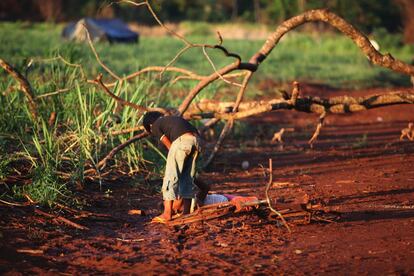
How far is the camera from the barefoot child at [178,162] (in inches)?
212

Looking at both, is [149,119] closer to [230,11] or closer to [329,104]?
[329,104]

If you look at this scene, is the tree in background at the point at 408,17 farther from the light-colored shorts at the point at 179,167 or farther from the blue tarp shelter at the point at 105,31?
the light-colored shorts at the point at 179,167

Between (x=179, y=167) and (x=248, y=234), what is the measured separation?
756 mm

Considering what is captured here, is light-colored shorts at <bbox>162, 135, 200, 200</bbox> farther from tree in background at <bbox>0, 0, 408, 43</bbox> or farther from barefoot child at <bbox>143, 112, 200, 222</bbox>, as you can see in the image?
tree in background at <bbox>0, 0, 408, 43</bbox>

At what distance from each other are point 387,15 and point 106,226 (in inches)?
1036

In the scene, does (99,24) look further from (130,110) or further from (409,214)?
(409,214)

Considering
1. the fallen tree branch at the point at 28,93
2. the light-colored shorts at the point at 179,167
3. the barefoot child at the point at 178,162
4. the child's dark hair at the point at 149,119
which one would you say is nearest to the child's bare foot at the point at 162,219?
the barefoot child at the point at 178,162

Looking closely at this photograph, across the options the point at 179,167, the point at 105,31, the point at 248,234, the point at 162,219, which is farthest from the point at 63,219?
the point at 105,31

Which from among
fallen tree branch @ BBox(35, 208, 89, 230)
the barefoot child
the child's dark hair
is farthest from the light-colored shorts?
fallen tree branch @ BBox(35, 208, 89, 230)

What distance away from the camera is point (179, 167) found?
5.45 meters

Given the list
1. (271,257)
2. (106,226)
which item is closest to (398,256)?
(271,257)

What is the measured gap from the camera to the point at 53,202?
218 inches

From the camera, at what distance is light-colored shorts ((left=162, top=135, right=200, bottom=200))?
17.7 feet

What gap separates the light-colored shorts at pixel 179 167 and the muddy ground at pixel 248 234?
276 millimetres
